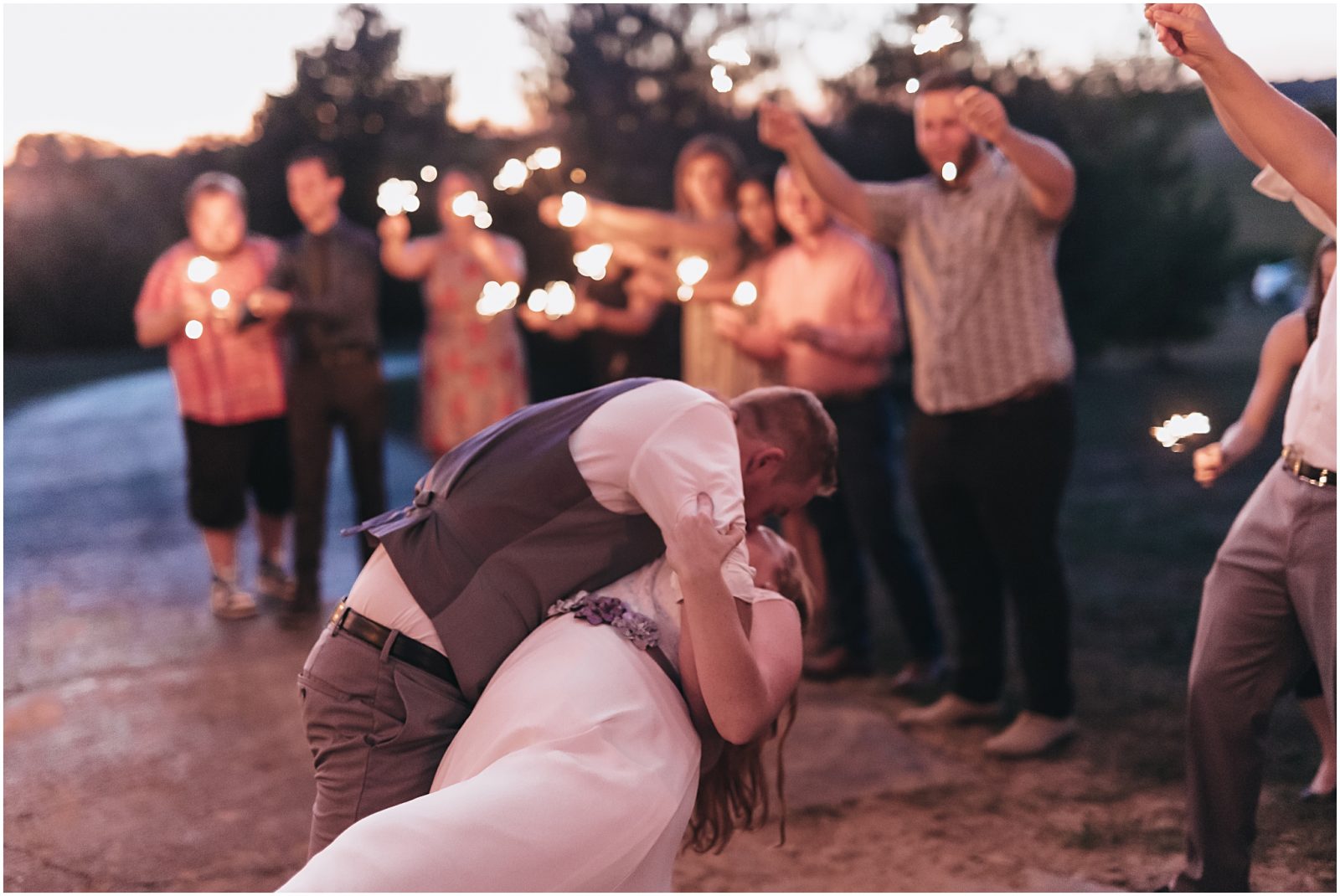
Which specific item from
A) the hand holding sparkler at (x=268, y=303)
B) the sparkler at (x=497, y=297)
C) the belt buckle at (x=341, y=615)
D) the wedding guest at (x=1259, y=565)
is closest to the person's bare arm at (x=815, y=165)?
the sparkler at (x=497, y=297)

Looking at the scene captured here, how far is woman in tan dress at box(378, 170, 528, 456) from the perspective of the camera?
5.50 metres

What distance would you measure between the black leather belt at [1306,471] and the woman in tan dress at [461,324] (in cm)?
348

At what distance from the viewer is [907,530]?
7.12 m

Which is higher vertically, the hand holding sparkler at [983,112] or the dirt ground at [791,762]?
the hand holding sparkler at [983,112]

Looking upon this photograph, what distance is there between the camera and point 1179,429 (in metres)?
2.59

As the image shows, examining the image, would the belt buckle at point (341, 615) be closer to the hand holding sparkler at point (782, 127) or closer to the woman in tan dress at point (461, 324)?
the hand holding sparkler at point (782, 127)

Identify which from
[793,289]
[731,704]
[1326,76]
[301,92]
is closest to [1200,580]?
[793,289]

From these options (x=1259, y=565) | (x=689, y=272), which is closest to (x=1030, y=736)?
(x=1259, y=565)

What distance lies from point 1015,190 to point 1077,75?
5103mm

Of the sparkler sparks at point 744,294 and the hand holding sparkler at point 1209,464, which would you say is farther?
the sparkler sparks at point 744,294

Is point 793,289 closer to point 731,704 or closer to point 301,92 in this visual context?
point 731,704

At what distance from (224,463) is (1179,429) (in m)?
4.04

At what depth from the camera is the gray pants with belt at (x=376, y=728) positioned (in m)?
2.22

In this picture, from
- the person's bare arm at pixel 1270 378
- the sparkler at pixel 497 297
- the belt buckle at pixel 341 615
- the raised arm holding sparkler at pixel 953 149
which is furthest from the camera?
the sparkler at pixel 497 297
